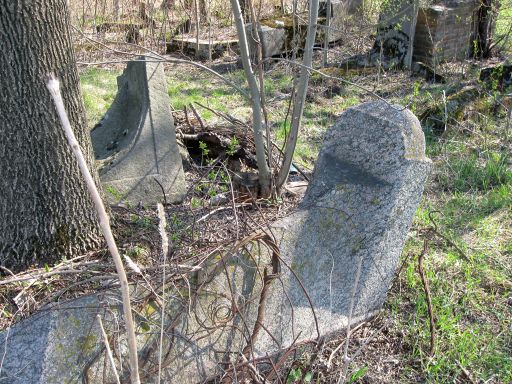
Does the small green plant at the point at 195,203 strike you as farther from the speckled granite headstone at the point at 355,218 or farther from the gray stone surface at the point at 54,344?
the gray stone surface at the point at 54,344

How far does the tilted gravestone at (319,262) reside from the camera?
2627 mm

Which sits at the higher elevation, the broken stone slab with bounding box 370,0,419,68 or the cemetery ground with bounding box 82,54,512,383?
the broken stone slab with bounding box 370,0,419,68

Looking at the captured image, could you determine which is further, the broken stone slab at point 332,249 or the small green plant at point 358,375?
the small green plant at point 358,375

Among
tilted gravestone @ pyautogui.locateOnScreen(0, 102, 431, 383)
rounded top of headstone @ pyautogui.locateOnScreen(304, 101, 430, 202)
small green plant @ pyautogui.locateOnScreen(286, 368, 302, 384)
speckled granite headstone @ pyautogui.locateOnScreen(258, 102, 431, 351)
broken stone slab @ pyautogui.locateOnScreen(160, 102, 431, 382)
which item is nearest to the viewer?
tilted gravestone @ pyautogui.locateOnScreen(0, 102, 431, 383)

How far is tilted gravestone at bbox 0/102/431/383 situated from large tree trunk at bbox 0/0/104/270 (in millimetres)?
1190

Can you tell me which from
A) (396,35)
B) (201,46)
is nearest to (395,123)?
(396,35)

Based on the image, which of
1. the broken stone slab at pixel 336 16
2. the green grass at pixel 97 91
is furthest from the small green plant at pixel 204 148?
the broken stone slab at pixel 336 16

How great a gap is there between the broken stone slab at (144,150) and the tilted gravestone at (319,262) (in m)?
1.44

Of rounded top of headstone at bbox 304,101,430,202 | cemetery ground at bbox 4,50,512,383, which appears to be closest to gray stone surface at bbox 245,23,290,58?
cemetery ground at bbox 4,50,512,383

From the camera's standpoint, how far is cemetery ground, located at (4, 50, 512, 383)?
3.09 metres

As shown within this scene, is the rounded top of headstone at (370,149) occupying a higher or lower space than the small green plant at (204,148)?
higher

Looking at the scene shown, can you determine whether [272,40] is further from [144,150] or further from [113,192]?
[113,192]

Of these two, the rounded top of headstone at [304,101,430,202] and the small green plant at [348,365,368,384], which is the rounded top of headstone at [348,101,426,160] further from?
the small green plant at [348,365,368,384]

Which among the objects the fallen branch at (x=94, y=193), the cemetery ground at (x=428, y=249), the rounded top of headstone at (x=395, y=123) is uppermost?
the fallen branch at (x=94, y=193)
